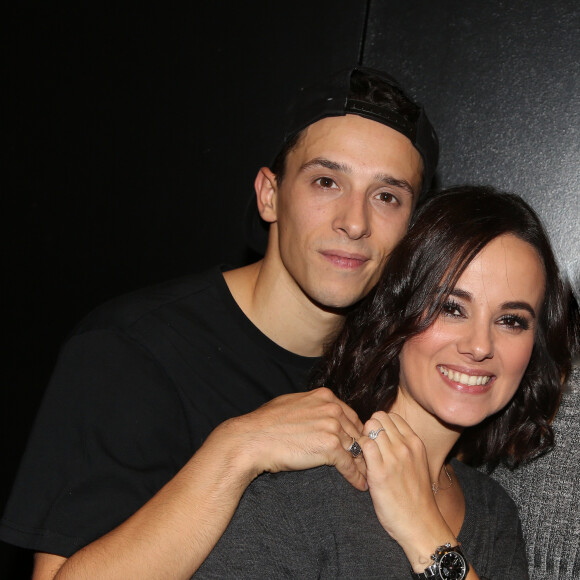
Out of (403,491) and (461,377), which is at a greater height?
(461,377)

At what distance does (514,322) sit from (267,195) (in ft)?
2.63

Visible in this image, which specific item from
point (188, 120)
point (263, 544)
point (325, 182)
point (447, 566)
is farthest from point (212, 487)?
point (188, 120)

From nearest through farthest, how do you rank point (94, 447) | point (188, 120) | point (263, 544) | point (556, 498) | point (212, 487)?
point (263, 544) → point (212, 487) → point (94, 447) → point (556, 498) → point (188, 120)

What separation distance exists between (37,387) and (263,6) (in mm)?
1593

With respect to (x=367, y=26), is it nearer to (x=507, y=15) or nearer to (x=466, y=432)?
(x=507, y=15)

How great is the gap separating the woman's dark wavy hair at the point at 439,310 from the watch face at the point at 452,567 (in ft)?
1.16

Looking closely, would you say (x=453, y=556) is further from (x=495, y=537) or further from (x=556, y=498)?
(x=556, y=498)

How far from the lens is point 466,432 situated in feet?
7.16

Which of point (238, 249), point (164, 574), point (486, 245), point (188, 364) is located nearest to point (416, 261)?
point (486, 245)

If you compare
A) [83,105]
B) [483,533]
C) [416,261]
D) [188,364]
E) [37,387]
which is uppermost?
[83,105]

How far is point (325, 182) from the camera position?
203 cm

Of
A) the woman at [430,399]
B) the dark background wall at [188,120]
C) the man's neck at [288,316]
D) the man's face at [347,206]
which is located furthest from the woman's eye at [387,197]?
the dark background wall at [188,120]

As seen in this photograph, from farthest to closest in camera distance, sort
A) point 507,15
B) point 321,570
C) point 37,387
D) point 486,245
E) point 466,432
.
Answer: point 37,387 < point 507,15 < point 466,432 < point 486,245 < point 321,570

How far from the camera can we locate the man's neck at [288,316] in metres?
2.11
